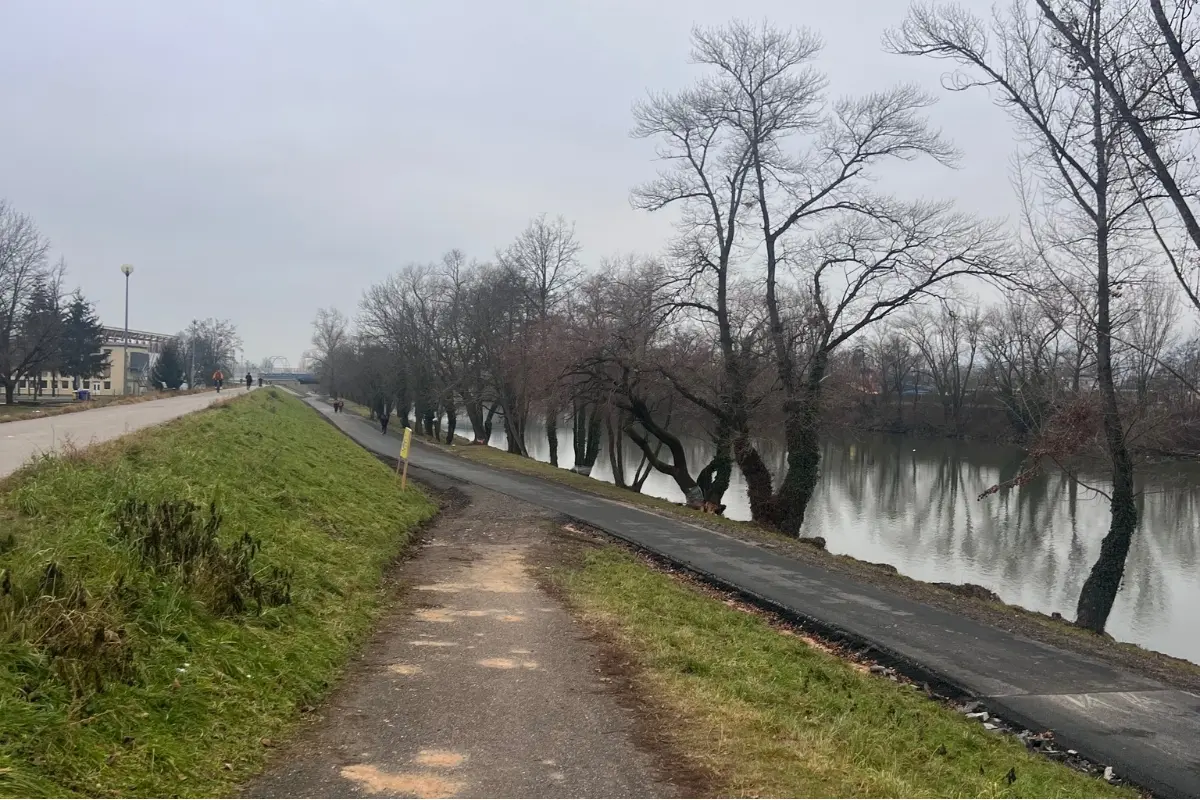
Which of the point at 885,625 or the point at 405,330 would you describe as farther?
the point at 405,330

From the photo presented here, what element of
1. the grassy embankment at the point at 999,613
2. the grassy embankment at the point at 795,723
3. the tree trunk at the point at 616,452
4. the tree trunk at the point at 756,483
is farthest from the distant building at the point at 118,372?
the grassy embankment at the point at 795,723

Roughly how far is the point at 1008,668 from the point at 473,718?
5.90 m

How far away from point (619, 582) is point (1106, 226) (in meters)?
11.5

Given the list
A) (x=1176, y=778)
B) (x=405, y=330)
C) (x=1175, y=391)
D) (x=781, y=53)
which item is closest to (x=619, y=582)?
(x=1176, y=778)

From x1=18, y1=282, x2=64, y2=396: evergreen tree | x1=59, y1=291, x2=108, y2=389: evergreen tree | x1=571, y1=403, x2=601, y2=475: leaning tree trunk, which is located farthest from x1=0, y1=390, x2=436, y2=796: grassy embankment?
x1=59, y1=291, x2=108, y2=389: evergreen tree

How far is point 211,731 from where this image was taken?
189 inches

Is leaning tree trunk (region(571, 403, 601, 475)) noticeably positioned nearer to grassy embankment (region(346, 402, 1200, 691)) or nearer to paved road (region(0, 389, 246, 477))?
grassy embankment (region(346, 402, 1200, 691))

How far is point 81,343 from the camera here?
62875 mm

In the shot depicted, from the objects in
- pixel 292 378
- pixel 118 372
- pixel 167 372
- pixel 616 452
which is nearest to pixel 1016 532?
pixel 616 452

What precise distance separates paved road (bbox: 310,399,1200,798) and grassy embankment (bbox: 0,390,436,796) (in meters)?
5.42

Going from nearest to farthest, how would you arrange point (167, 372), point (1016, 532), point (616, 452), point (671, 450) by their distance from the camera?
point (1016, 532), point (671, 450), point (616, 452), point (167, 372)

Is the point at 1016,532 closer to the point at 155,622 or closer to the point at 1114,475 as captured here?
the point at 1114,475

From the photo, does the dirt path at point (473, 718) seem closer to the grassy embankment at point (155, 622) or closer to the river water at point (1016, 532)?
the grassy embankment at point (155, 622)

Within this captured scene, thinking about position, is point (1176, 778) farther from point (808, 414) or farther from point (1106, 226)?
point (808, 414)
